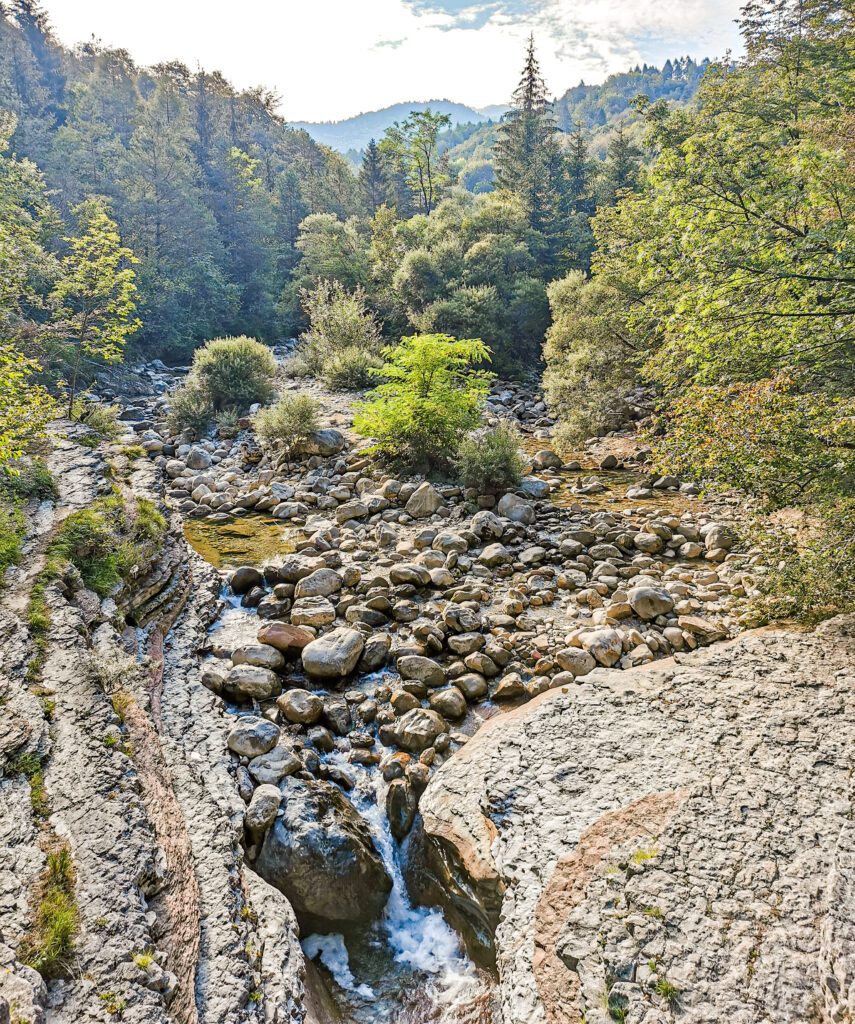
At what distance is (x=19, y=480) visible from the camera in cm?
663

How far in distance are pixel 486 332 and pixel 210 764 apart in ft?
62.7

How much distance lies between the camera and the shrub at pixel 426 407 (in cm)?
1004

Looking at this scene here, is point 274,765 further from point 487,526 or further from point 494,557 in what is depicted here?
point 487,526

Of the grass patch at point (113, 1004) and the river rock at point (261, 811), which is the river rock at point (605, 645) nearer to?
the river rock at point (261, 811)

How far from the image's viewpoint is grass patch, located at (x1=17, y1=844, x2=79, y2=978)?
7.18 feet

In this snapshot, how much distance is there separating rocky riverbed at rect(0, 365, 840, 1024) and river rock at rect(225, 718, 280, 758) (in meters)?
0.02

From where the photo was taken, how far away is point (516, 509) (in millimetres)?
8820

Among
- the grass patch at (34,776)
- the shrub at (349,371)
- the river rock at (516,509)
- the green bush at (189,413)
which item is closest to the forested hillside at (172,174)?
the green bush at (189,413)

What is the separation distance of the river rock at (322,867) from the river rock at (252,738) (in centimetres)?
51

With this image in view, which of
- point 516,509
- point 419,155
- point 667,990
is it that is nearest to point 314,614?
point 516,509

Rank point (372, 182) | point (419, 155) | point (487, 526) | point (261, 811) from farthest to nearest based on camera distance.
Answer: point (372, 182) → point (419, 155) → point (487, 526) → point (261, 811)

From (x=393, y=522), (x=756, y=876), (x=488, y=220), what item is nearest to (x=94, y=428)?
(x=393, y=522)

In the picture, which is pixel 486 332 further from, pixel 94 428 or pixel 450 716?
pixel 450 716

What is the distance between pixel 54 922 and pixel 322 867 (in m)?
1.70
